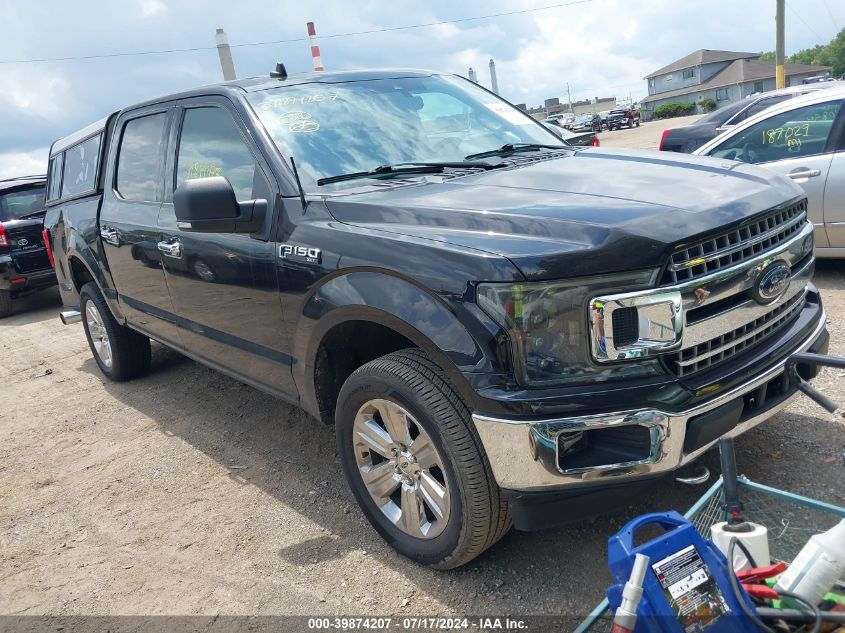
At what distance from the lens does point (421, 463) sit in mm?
2584

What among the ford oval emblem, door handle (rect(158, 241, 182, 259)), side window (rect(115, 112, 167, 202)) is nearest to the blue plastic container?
the ford oval emblem

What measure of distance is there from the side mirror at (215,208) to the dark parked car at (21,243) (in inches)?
295

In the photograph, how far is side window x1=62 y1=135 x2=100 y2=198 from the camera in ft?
17.3

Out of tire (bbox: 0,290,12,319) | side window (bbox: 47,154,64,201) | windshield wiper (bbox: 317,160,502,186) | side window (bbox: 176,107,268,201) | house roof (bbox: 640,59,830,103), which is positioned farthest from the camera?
house roof (bbox: 640,59,830,103)

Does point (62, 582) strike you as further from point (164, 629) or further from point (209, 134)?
point (209, 134)

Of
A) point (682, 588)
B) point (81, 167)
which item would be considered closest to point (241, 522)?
point (682, 588)

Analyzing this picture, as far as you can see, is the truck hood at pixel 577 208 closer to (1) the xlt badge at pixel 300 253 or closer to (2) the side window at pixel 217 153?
(1) the xlt badge at pixel 300 253

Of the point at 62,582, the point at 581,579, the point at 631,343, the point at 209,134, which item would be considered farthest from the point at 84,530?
the point at 631,343

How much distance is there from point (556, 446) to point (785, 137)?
16.2 ft

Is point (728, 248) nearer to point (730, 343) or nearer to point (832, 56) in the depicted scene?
point (730, 343)

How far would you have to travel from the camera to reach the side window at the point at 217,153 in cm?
329

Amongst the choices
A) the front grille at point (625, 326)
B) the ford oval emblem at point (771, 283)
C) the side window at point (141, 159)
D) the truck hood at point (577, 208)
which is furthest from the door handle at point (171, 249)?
the ford oval emblem at point (771, 283)

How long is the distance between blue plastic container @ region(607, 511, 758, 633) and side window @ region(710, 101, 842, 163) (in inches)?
197

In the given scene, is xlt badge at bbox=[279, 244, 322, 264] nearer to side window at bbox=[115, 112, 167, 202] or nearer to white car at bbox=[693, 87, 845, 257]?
side window at bbox=[115, 112, 167, 202]
